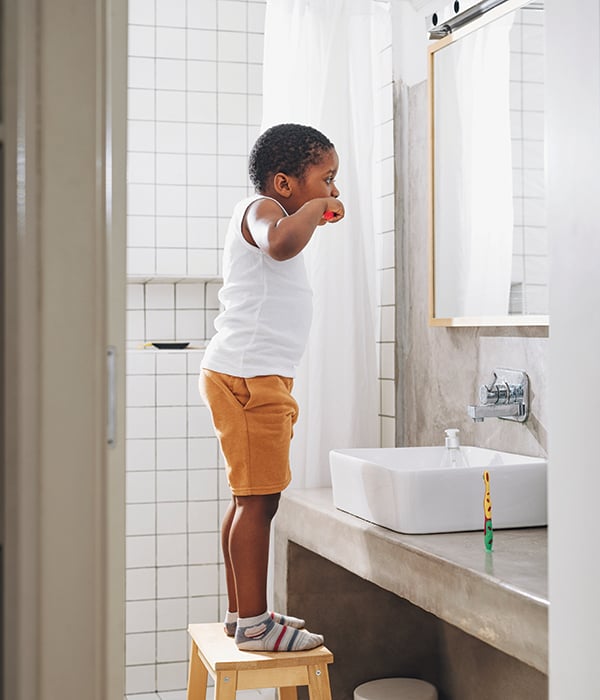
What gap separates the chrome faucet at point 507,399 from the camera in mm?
2408

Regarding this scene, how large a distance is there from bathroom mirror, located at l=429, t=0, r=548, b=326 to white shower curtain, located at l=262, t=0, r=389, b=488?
0.80 ft

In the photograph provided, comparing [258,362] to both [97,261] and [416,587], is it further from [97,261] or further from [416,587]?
[97,261]

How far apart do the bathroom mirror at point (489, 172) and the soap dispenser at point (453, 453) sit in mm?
307

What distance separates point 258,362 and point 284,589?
808mm

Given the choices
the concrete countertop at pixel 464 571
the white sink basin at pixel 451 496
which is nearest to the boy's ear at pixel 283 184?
the white sink basin at pixel 451 496

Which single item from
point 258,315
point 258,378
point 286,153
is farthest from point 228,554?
point 286,153

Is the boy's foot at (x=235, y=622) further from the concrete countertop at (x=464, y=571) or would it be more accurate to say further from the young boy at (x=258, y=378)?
the concrete countertop at (x=464, y=571)

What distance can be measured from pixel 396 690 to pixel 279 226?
1337 millimetres

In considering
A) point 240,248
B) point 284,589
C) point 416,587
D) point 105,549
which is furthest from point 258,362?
point 105,549

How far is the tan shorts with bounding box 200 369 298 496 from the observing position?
2254 mm

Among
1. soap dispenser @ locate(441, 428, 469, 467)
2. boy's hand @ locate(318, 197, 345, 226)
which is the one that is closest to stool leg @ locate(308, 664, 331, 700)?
soap dispenser @ locate(441, 428, 469, 467)

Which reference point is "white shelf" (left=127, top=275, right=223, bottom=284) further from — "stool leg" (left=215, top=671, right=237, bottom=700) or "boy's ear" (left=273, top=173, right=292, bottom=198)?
"stool leg" (left=215, top=671, right=237, bottom=700)

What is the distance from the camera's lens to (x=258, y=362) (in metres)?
2.29

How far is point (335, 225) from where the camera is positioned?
9.69 ft
